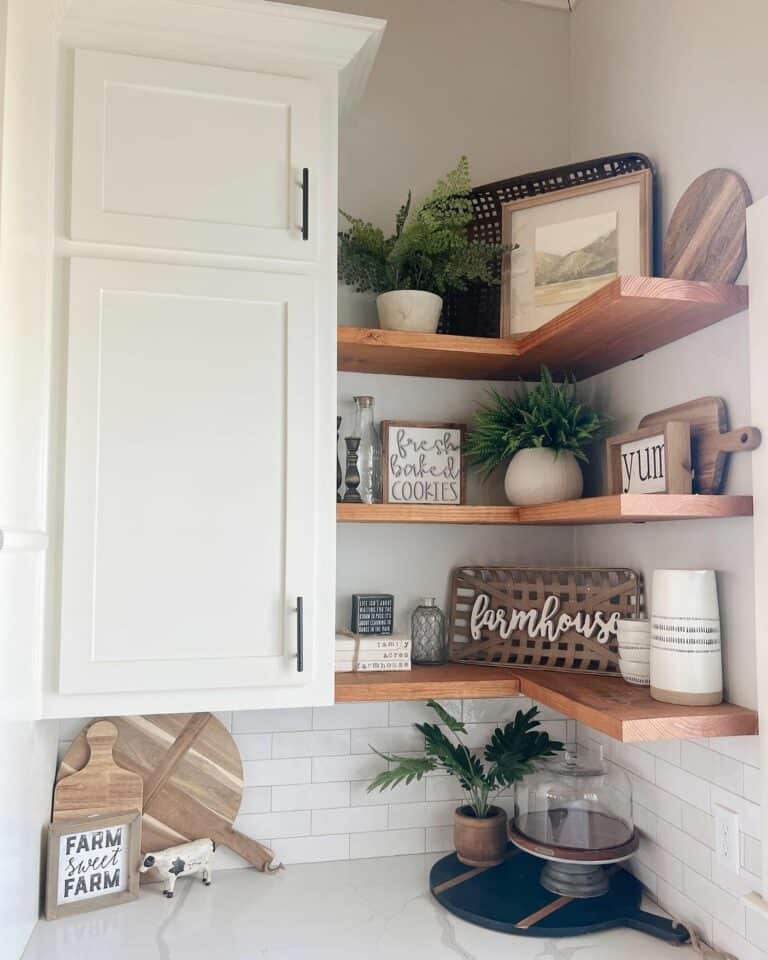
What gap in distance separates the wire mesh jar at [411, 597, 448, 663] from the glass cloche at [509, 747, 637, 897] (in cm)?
33

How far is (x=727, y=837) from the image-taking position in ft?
4.50

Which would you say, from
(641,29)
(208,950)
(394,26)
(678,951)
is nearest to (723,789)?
(678,951)

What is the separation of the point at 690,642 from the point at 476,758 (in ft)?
2.11

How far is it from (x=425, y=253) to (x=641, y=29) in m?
0.64

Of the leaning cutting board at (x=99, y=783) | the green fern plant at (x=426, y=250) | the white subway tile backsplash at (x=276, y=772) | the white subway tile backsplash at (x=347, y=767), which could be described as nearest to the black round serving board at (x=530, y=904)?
the white subway tile backsplash at (x=347, y=767)

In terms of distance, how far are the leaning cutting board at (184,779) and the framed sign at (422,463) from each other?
0.67 m

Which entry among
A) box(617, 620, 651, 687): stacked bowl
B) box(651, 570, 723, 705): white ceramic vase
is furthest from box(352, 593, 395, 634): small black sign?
box(651, 570, 723, 705): white ceramic vase

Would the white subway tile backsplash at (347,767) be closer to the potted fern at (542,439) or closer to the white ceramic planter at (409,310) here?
the potted fern at (542,439)

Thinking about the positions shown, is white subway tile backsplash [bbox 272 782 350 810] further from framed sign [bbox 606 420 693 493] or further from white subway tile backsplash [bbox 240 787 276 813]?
framed sign [bbox 606 420 693 493]

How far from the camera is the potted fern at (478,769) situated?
1753 mm

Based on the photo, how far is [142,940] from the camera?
4.80ft

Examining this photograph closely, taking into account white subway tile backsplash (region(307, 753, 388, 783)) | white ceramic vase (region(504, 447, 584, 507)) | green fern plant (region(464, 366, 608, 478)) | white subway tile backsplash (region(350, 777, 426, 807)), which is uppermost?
green fern plant (region(464, 366, 608, 478))

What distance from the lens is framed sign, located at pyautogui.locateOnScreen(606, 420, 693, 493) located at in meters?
1.42

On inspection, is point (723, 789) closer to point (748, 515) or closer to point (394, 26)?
point (748, 515)
